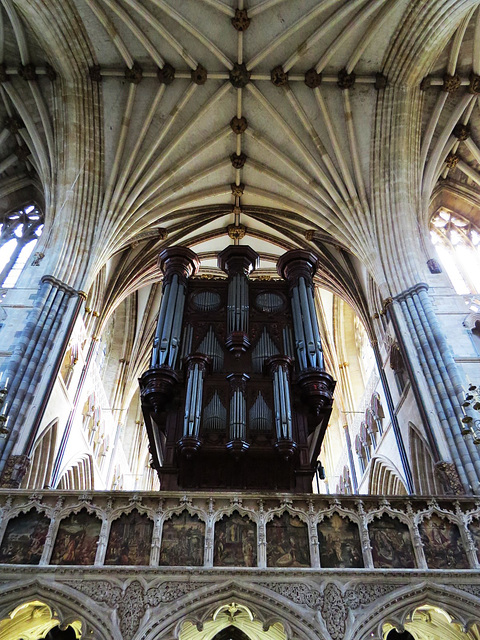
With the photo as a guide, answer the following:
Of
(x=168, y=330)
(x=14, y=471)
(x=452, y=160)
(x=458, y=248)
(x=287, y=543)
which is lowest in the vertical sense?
(x=287, y=543)

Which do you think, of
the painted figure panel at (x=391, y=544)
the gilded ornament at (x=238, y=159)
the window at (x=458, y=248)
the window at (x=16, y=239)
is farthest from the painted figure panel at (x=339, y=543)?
the gilded ornament at (x=238, y=159)

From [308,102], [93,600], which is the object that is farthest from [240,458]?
[308,102]

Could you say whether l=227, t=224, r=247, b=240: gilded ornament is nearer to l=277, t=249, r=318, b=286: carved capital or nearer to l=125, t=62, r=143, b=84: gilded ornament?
l=277, t=249, r=318, b=286: carved capital

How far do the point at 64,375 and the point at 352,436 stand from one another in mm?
11076

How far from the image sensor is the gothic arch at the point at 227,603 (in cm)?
786

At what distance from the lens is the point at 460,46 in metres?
17.0

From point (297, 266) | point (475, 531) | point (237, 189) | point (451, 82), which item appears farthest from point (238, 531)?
point (451, 82)

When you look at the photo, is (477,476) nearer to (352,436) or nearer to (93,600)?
(93,600)

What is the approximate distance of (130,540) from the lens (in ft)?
29.7

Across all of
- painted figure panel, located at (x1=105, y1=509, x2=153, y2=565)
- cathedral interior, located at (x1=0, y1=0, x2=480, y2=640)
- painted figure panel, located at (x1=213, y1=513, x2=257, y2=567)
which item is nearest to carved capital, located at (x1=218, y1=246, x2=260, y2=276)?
cathedral interior, located at (x1=0, y1=0, x2=480, y2=640)

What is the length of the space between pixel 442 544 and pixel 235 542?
131 inches

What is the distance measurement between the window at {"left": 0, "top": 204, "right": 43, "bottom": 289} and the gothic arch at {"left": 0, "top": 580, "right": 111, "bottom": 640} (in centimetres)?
997

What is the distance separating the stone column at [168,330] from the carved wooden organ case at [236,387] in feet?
0.10

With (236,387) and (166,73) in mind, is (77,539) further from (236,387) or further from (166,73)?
(166,73)
